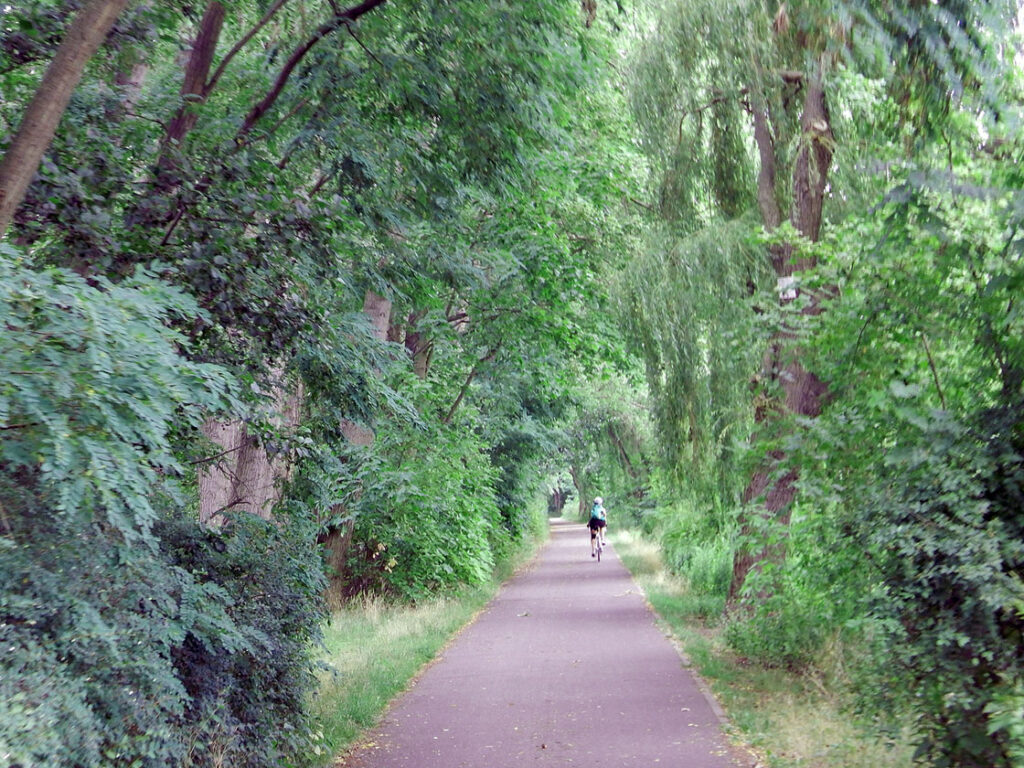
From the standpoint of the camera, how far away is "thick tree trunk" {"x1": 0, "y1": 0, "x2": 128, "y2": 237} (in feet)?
17.0

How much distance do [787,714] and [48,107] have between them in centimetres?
732

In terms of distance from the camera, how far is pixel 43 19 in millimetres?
7156

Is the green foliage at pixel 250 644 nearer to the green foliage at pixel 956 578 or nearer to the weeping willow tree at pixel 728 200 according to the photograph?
the green foliage at pixel 956 578

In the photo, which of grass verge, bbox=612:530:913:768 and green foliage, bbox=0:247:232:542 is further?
grass verge, bbox=612:530:913:768

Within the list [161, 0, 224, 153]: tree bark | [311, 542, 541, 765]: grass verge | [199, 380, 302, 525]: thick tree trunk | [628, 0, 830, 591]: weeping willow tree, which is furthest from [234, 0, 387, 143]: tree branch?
[311, 542, 541, 765]: grass verge

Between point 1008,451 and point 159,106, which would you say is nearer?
point 1008,451

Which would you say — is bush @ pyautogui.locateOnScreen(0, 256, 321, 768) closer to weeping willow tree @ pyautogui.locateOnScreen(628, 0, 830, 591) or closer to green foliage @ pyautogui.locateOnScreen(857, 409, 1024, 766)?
green foliage @ pyautogui.locateOnScreen(857, 409, 1024, 766)

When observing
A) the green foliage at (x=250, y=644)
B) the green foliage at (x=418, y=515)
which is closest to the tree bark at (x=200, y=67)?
the green foliage at (x=250, y=644)

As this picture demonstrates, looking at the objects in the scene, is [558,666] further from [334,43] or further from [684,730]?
[334,43]

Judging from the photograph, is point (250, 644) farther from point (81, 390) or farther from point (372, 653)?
point (372, 653)

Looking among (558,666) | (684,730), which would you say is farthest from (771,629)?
(558,666)

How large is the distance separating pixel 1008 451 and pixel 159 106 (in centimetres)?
769

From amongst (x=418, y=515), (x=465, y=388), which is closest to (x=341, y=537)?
(x=418, y=515)

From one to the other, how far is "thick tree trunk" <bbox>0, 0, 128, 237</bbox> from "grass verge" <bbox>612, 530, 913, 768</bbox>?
18.5 ft
